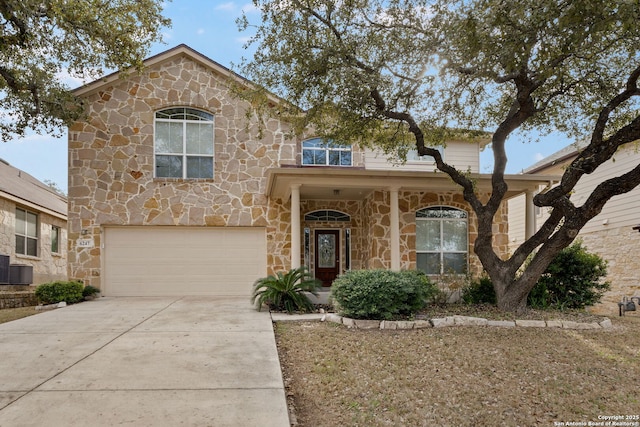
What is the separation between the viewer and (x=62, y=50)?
10680mm

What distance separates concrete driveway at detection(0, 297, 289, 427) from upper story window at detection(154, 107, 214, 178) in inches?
211

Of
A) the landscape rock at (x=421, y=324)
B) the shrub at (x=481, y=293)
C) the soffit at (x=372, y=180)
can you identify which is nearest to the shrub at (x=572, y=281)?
the shrub at (x=481, y=293)

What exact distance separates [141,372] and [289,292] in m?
4.63

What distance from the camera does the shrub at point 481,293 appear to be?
A: 9.41 metres

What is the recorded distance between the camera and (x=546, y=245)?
27.3 feet

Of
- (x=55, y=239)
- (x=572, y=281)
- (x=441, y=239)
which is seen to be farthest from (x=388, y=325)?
(x=55, y=239)

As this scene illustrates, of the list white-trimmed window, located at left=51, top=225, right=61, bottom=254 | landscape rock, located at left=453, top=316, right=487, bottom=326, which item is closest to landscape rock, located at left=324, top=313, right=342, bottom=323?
landscape rock, located at left=453, top=316, right=487, bottom=326

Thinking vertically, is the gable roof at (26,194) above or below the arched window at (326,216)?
above

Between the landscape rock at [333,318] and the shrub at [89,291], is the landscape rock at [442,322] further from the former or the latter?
the shrub at [89,291]

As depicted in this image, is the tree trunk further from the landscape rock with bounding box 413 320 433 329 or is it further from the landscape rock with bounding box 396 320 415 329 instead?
the landscape rock with bounding box 396 320 415 329

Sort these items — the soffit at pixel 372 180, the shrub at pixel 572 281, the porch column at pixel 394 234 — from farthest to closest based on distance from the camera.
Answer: the porch column at pixel 394 234, the soffit at pixel 372 180, the shrub at pixel 572 281

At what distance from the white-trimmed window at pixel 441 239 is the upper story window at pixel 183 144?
6357mm

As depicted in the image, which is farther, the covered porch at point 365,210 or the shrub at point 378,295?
the covered porch at point 365,210

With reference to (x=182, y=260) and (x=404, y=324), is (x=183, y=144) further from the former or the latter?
(x=404, y=324)
